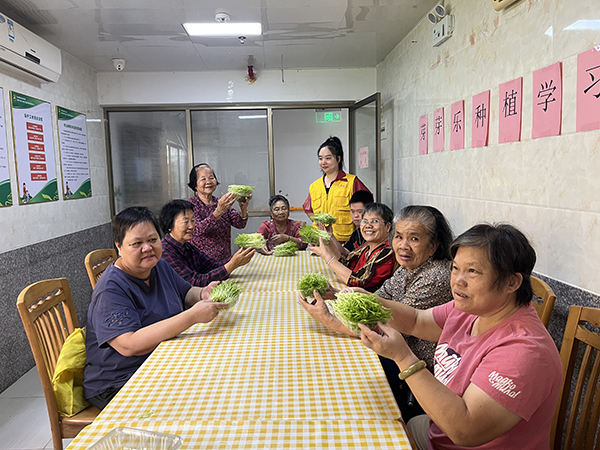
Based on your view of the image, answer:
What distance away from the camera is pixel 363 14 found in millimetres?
3324

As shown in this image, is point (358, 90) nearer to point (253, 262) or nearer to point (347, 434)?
point (253, 262)

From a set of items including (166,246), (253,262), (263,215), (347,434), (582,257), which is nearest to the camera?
(347,434)

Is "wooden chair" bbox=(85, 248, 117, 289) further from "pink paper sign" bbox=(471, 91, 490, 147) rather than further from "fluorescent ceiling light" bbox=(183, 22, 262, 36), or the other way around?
"pink paper sign" bbox=(471, 91, 490, 147)

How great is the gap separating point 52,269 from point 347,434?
3702mm

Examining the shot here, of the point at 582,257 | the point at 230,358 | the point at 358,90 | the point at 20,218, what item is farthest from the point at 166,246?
the point at 358,90

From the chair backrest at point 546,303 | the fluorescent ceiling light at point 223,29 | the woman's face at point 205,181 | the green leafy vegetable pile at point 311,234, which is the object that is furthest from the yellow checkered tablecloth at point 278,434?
the fluorescent ceiling light at point 223,29

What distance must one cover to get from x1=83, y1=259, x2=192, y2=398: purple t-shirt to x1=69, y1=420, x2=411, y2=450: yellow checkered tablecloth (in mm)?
559

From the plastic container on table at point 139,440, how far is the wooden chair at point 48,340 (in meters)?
0.89

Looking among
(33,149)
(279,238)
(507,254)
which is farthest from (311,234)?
(33,149)

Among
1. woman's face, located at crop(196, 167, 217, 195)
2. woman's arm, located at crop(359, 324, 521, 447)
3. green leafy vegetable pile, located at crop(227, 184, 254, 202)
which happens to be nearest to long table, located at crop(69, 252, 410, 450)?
woman's arm, located at crop(359, 324, 521, 447)

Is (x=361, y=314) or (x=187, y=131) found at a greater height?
(x=187, y=131)

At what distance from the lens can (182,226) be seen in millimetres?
2545

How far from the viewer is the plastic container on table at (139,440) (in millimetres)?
944

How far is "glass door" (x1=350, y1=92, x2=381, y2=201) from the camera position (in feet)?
14.7
